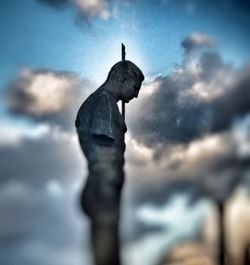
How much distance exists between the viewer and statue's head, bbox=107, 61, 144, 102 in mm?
5254

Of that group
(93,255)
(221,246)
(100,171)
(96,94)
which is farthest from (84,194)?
(221,246)

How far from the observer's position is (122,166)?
4.72 meters

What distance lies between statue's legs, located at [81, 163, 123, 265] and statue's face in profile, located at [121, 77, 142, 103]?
1.00 m

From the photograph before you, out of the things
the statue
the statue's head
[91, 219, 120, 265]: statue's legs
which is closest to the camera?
[91, 219, 120, 265]: statue's legs

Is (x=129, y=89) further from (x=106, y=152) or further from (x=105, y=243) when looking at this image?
(x=105, y=243)

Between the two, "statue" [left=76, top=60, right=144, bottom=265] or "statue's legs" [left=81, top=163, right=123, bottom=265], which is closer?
"statue's legs" [left=81, top=163, right=123, bottom=265]

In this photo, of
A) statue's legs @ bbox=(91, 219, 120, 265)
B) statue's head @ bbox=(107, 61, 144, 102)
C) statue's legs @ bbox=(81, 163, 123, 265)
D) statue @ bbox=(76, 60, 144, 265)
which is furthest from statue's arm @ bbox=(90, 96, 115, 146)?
statue's legs @ bbox=(91, 219, 120, 265)

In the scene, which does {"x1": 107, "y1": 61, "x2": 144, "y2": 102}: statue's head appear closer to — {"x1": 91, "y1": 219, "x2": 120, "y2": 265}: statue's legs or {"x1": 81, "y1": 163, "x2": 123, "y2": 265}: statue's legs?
{"x1": 81, "y1": 163, "x2": 123, "y2": 265}: statue's legs

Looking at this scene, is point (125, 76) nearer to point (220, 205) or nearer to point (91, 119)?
point (91, 119)

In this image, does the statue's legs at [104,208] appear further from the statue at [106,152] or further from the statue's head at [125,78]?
the statue's head at [125,78]

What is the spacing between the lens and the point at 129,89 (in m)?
5.32

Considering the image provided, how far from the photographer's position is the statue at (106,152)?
4.22 meters

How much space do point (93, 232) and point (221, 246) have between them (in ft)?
6.45

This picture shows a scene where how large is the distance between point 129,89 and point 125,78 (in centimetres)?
13
